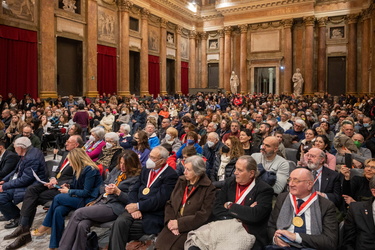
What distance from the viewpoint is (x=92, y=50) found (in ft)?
56.4

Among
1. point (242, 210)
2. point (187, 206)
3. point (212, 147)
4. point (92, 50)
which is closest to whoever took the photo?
point (242, 210)

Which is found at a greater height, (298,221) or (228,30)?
(228,30)

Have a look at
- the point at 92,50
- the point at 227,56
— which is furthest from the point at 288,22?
the point at 92,50

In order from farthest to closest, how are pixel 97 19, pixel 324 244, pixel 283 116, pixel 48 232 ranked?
pixel 97 19 → pixel 283 116 → pixel 48 232 → pixel 324 244

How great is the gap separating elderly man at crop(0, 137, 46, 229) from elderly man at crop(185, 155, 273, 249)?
9.33 ft

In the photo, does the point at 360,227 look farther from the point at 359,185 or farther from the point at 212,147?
the point at 212,147

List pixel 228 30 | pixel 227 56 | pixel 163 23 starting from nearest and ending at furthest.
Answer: pixel 163 23, pixel 228 30, pixel 227 56

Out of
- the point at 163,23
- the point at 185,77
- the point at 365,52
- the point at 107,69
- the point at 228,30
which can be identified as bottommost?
the point at 107,69

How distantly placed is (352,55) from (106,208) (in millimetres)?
23917

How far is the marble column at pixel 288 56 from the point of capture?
2398cm

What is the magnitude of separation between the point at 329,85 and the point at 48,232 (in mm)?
24343

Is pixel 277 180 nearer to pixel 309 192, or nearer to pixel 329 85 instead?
pixel 309 192

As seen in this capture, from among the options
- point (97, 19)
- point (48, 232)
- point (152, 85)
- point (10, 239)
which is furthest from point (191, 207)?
point (152, 85)

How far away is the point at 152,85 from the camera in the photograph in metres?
23.2
